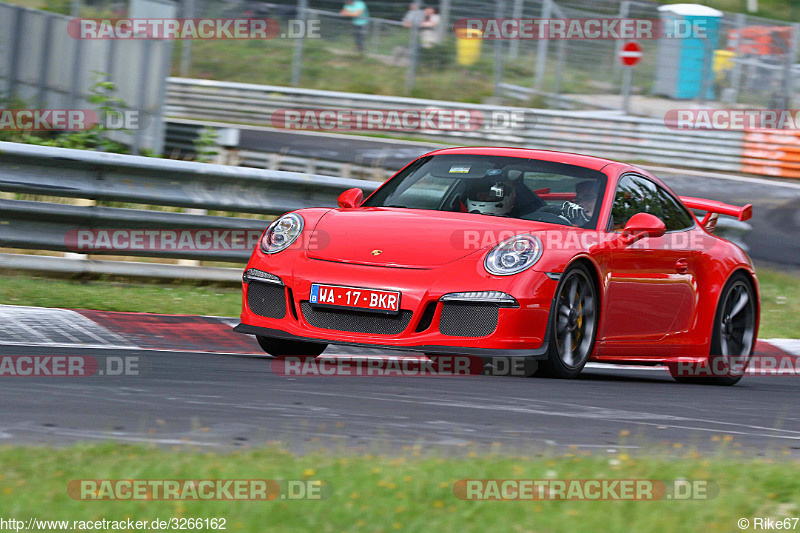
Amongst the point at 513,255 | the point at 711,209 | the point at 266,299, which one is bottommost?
the point at 266,299

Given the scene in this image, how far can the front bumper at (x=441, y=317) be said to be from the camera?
6312 mm

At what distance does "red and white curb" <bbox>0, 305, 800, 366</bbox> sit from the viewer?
6840 millimetres

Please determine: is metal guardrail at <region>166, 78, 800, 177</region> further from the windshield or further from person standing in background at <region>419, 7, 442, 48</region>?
the windshield

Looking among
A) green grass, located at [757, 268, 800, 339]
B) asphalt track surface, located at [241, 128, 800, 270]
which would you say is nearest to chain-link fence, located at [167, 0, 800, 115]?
asphalt track surface, located at [241, 128, 800, 270]

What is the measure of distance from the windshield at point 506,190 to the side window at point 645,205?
165mm

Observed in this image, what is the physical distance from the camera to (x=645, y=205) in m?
7.84

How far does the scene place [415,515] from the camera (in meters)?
3.31

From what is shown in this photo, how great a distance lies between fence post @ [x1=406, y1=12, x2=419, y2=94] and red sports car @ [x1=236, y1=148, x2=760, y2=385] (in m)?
15.1

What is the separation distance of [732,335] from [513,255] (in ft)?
8.44

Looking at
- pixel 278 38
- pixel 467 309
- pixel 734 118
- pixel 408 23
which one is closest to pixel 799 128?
pixel 734 118

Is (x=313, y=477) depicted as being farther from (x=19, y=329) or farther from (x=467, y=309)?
(x=19, y=329)
